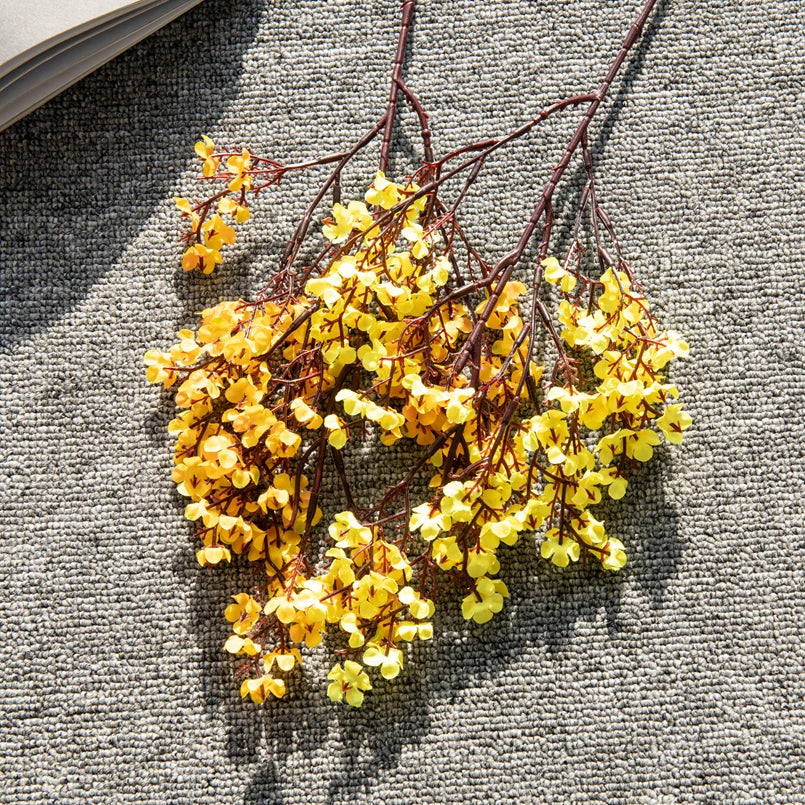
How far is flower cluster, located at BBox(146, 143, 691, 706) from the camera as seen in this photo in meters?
0.63

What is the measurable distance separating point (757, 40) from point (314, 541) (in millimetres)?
654

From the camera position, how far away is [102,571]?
756 mm

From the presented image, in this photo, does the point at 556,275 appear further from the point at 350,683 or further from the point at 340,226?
the point at 350,683

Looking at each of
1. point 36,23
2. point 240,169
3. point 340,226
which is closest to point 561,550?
point 340,226

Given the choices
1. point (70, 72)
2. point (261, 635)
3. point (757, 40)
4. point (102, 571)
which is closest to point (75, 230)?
point (70, 72)

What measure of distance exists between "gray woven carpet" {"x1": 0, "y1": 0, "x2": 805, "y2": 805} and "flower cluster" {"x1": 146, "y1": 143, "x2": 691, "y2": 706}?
60mm

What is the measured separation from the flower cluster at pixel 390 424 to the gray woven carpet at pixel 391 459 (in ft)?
0.20

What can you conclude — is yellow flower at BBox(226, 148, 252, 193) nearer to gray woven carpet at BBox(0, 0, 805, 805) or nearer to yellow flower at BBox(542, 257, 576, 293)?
gray woven carpet at BBox(0, 0, 805, 805)

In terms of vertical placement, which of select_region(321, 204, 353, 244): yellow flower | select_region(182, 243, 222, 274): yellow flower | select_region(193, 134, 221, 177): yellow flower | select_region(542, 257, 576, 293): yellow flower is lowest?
select_region(542, 257, 576, 293): yellow flower

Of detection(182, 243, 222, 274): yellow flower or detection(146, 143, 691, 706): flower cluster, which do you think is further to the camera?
detection(182, 243, 222, 274): yellow flower

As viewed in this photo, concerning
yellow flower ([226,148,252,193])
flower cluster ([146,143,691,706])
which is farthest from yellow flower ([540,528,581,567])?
yellow flower ([226,148,252,193])

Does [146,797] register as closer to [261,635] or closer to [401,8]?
[261,635]

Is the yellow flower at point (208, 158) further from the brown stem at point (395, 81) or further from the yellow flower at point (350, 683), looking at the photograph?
the yellow flower at point (350, 683)

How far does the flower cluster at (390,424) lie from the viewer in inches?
24.8
